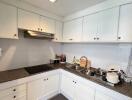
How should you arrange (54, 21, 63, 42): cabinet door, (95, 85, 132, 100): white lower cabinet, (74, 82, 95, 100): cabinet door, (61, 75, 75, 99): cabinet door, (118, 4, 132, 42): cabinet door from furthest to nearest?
(54, 21, 63, 42): cabinet door → (61, 75, 75, 99): cabinet door → (74, 82, 95, 100): cabinet door → (118, 4, 132, 42): cabinet door → (95, 85, 132, 100): white lower cabinet

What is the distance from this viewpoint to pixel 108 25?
1.59 meters

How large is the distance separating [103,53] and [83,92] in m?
0.98

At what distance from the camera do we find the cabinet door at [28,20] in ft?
5.79

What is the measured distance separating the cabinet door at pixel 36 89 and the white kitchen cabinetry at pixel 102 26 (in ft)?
4.60

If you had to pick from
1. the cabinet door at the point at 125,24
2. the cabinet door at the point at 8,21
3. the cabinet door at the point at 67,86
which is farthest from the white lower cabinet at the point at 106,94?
the cabinet door at the point at 8,21

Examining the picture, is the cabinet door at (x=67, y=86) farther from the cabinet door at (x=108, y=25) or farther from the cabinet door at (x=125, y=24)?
the cabinet door at (x=125, y=24)

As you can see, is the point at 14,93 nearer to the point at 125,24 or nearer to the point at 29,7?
the point at 29,7

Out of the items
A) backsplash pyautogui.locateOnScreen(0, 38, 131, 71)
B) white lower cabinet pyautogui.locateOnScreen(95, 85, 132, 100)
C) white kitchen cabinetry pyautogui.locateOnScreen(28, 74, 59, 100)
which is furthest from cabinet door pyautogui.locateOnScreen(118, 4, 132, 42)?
white kitchen cabinetry pyautogui.locateOnScreen(28, 74, 59, 100)

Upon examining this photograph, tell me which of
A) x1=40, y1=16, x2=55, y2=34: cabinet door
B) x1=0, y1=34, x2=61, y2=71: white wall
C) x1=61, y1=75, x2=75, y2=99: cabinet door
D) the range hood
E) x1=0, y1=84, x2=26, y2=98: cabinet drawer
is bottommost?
x1=61, y1=75, x2=75, y2=99: cabinet door

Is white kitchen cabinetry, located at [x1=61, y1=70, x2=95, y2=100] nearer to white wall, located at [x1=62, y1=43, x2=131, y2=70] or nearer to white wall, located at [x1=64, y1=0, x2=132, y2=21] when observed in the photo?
white wall, located at [x1=62, y1=43, x2=131, y2=70]

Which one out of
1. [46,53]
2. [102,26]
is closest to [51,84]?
[46,53]

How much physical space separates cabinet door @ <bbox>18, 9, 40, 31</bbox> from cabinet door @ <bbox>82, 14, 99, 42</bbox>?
1130 millimetres

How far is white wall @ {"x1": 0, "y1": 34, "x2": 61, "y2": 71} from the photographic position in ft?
6.15

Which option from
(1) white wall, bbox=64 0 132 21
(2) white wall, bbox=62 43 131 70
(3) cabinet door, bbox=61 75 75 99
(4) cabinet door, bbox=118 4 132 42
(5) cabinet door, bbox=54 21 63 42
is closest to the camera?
(4) cabinet door, bbox=118 4 132 42
